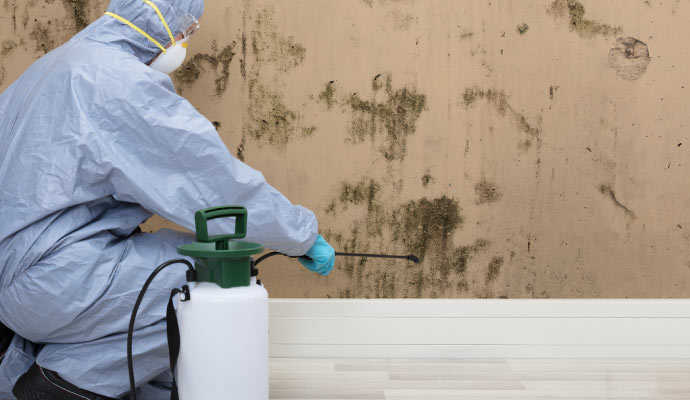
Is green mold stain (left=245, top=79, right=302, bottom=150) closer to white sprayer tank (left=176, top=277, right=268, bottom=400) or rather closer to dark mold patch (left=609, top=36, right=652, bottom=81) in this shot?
white sprayer tank (left=176, top=277, right=268, bottom=400)

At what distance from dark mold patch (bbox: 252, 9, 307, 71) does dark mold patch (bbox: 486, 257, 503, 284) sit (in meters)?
0.92

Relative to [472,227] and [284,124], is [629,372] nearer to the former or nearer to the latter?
[472,227]

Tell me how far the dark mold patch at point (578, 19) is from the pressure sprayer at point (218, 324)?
1.38 m

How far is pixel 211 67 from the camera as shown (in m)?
1.94

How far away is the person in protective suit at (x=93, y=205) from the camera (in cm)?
123

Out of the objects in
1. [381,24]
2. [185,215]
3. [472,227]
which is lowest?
[472,227]

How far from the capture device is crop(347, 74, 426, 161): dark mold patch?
77.0 inches

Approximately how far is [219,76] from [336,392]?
3.44ft

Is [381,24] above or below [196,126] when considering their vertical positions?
above

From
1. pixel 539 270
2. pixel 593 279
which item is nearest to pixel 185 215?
pixel 539 270

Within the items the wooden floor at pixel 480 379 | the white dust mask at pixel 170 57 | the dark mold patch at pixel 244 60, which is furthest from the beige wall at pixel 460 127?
the white dust mask at pixel 170 57

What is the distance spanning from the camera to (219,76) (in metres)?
1.94

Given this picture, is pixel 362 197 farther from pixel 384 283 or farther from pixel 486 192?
pixel 486 192

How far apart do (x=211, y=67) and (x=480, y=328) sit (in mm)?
1226
